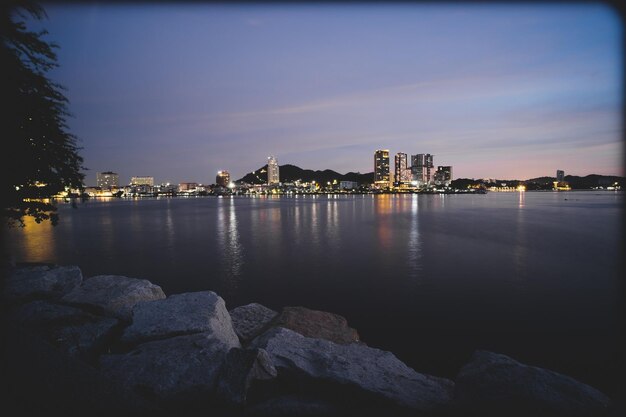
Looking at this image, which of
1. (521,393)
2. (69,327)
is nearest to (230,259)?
(69,327)

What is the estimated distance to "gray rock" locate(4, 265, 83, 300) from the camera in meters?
7.76

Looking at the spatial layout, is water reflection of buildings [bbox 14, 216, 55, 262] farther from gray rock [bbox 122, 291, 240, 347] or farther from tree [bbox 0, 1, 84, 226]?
gray rock [bbox 122, 291, 240, 347]

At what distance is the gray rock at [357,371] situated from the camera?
4.57 meters

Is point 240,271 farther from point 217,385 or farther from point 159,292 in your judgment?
point 217,385

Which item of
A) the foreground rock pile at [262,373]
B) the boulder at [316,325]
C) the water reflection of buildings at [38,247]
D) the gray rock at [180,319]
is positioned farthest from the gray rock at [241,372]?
the water reflection of buildings at [38,247]

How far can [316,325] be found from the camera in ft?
28.1

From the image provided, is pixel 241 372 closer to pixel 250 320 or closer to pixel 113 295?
pixel 250 320

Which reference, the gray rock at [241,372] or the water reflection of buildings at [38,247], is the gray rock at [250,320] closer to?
the gray rock at [241,372]

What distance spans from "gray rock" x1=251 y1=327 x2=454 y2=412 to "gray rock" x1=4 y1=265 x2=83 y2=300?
616 cm

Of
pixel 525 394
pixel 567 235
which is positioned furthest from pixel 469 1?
pixel 567 235

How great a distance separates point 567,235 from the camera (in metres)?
29.8

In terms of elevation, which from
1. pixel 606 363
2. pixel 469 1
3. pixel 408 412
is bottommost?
pixel 606 363

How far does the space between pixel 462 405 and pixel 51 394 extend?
439 cm

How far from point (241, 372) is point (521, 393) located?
11.6 ft
